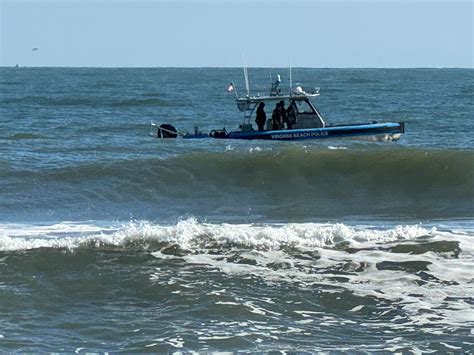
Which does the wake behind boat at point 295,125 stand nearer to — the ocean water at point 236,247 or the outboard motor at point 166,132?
the ocean water at point 236,247

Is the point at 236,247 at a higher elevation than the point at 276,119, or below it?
below

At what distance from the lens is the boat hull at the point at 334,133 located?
23234 millimetres

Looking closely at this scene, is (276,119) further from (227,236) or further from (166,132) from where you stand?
(227,236)

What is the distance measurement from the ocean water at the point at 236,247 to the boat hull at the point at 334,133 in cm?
23

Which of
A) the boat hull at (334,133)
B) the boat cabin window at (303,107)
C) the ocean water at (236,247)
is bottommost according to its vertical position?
the ocean water at (236,247)

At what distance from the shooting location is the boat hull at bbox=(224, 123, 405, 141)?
76.2 feet

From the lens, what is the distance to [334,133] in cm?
2347

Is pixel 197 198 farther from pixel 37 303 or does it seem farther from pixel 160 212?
pixel 37 303

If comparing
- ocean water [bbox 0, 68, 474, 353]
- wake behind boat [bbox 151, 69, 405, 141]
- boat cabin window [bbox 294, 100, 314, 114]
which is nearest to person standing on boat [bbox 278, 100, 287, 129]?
wake behind boat [bbox 151, 69, 405, 141]

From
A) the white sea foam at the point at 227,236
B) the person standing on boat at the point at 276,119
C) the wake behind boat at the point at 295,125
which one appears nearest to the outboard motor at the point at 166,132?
the wake behind boat at the point at 295,125

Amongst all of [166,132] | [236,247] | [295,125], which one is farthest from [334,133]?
[236,247]

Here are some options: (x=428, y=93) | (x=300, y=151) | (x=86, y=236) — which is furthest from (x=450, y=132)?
(x=428, y=93)

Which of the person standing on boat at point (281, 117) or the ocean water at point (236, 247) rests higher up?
the person standing on boat at point (281, 117)

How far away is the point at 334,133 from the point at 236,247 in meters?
11.3
